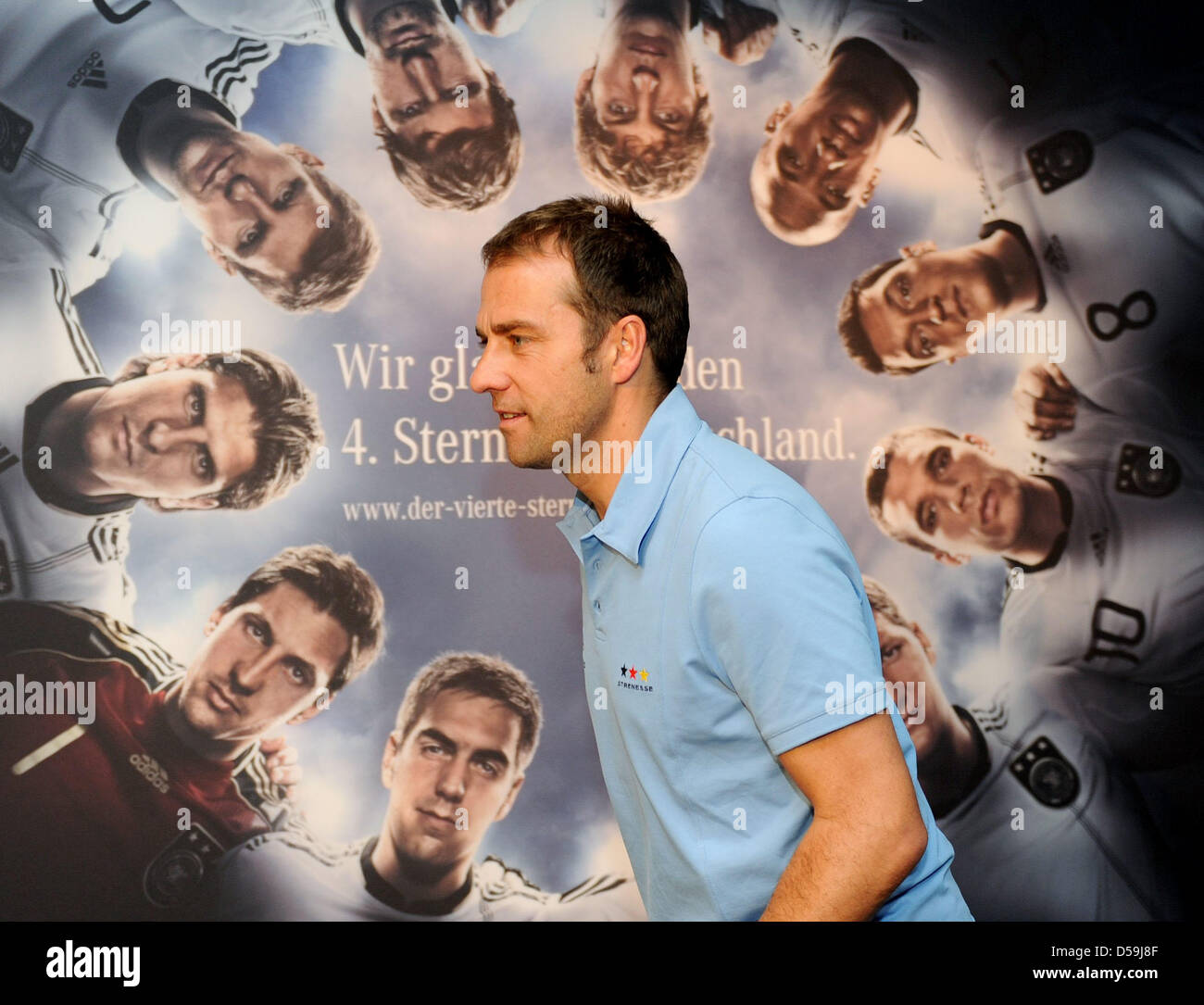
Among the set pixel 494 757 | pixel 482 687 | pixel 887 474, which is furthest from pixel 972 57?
pixel 494 757

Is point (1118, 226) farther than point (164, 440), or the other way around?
point (1118, 226)

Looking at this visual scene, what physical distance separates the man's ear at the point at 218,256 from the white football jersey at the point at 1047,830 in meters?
2.25

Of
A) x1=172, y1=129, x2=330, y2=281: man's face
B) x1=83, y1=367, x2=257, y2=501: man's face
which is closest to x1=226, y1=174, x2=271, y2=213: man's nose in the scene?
x1=172, y1=129, x2=330, y2=281: man's face

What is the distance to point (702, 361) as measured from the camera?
2.98 m

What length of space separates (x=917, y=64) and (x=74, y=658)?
8.97 ft

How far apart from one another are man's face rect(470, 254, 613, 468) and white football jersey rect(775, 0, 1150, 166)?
1814 mm

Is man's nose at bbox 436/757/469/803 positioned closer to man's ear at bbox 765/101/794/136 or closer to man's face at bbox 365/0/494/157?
man's face at bbox 365/0/494/157

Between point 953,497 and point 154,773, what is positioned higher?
point 953,497

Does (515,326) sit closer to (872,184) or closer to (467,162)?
(467,162)

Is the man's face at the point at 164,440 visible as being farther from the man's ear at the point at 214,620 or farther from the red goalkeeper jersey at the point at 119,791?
the red goalkeeper jersey at the point at 119,791

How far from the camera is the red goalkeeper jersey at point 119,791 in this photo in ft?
9.43

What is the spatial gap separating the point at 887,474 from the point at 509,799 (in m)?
1.32

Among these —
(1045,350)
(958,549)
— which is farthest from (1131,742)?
(1045,350)
